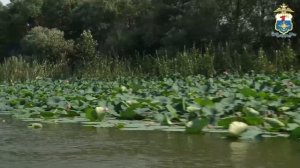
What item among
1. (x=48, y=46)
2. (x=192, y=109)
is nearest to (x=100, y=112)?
(x=192, y=109)

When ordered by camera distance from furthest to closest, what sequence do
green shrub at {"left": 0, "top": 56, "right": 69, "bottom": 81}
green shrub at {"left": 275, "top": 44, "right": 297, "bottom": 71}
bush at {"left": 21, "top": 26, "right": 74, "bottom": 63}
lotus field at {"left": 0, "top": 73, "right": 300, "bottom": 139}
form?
bush at {"left": 21, "top": 26, "right": 74, "bottom": 63} → green shrub at {"left": 0, "top": 56, "right": 69, "bottom": 81} → green shrub at {"left": 275, "top": 44, "right": 297, "bottom": 71} → lotus field at {"left": 0, "top": 73, "right": 300, "bottom": 139}

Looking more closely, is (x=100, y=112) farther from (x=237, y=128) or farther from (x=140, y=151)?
(x=237, y=128)

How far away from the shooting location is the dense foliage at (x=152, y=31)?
1323cm

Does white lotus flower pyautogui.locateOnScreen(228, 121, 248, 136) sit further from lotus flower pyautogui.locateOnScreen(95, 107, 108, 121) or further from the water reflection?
lotus flower pyautogui.locateOnScreen(95, 107, 108, 121)

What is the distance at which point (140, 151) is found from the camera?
2.38 m

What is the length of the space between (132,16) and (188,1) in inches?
163

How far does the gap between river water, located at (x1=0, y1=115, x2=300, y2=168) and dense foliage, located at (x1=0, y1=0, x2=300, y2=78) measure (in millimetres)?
8455

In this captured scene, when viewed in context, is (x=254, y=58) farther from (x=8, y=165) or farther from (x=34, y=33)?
(x=34, y=33)

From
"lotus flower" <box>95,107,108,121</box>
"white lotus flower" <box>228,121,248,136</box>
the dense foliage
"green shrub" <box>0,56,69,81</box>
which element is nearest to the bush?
the dense foliage

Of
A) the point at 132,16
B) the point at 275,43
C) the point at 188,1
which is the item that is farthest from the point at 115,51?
the point at 275,43

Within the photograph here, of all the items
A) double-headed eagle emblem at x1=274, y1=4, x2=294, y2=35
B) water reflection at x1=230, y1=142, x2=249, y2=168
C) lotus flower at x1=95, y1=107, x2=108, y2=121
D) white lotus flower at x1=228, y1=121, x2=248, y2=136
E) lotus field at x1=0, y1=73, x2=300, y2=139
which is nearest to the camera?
water reflection at x1=230, y1=142, x2=249, y2=168

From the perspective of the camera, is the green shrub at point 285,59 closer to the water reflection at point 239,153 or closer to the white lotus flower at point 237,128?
the white lotus flower at point 237,128

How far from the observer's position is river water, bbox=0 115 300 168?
204cm

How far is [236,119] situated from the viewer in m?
2.72
